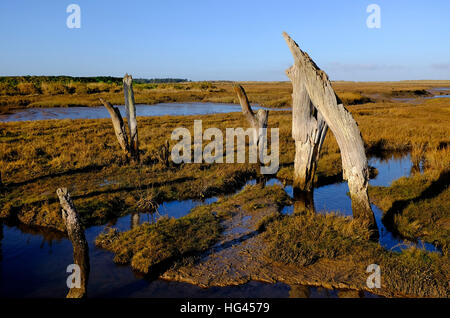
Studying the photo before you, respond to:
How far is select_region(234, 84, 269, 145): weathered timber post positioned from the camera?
1370 cm

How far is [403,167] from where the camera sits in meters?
15.3

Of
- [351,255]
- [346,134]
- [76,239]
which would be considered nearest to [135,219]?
[76,239]

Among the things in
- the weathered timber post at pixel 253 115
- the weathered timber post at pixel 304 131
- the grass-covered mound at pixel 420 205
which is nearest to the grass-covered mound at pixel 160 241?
the weathered timber post at pixel 304 131

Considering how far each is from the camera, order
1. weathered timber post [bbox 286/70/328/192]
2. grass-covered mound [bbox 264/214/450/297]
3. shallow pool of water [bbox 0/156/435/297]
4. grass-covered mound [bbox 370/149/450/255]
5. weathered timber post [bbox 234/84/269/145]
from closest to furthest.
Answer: grass-covered mound [bbox 264/214/450/297] → shallow pool of water [bbox 0/156/435/297] → grass-covered mound [bbox 370/149/450/255] → weathered timber post [bbox 286/70/328/192] → weathered timber post [bbox 234/84/269/145]

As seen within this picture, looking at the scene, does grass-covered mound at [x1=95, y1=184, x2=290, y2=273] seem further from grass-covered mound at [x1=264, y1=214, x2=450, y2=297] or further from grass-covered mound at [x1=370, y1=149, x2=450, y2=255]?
grass-covered mound at [x1=370, y1=149, x2=450, y2=255]

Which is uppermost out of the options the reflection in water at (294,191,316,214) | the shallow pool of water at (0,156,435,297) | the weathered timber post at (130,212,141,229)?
the reflection in water at (294,191,316,214)

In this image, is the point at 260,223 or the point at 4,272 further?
the point at 260,223

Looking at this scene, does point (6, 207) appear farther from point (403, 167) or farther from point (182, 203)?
point (403, 167)

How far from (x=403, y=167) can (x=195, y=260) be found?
11943 millimetres

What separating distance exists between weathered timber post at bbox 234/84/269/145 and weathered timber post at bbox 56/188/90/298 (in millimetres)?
8994

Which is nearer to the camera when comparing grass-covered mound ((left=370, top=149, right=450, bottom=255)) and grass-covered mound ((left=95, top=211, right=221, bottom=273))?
grass-covered mound ((left=95, top=211, right=221, bottom=273))

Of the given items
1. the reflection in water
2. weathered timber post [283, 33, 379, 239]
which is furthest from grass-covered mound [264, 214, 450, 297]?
the reflection in water

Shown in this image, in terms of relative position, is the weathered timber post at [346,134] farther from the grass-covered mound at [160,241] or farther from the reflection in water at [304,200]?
the grass-covered mound at [160,241]

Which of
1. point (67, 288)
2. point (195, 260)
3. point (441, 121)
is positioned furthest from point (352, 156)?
point (441, 121)
